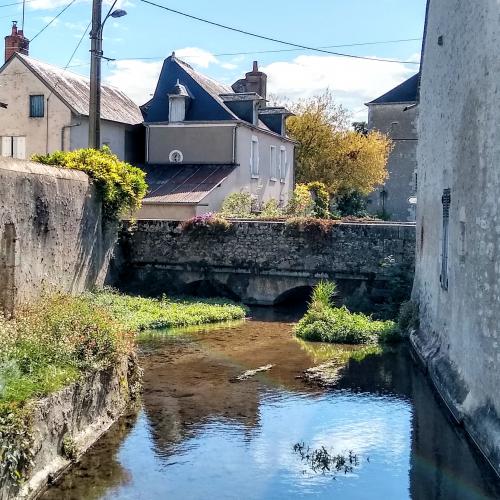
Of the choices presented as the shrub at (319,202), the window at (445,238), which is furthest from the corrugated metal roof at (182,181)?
the window at (445,238)

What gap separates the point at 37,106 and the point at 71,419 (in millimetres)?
19002

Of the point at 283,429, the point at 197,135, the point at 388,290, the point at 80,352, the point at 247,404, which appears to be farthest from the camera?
the point at 197,135

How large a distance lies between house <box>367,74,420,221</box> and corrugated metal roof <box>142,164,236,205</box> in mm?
14669

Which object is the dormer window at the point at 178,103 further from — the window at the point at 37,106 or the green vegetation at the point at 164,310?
the green vegetation at the point at 164,310

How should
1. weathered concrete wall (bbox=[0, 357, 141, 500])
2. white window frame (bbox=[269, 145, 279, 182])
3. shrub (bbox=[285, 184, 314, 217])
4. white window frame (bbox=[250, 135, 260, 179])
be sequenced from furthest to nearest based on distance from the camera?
white window frame (bbox=[269, 145, 279, 182]) → white window frame (bbox=[250, 135, 260, 179]) → shrub (bbox=[285, 184, 314, 217]) → weathered concrete wall (bbox=[0, 357, 141, 500])

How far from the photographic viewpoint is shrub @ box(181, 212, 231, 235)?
22.2 meters

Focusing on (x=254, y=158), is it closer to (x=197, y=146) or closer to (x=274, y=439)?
(x=197, y=146)

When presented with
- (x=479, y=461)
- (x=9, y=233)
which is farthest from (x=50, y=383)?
(x=9, y=233)

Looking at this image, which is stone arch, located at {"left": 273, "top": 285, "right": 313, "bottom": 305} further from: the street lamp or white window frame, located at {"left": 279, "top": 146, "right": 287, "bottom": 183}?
white window frame, located at {"left": 279, "top": 146, "right": 287, "bottom": 183}

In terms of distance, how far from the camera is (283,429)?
1022cm

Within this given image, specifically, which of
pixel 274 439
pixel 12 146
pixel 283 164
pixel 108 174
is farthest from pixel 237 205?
pixel 274 439

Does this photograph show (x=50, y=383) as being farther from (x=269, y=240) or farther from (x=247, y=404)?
(x=269, y=240)

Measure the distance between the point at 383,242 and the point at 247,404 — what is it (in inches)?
420

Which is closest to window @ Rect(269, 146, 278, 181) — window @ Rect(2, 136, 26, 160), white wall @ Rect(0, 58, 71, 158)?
white wall @ Rect(0, 58, 71, 158)
